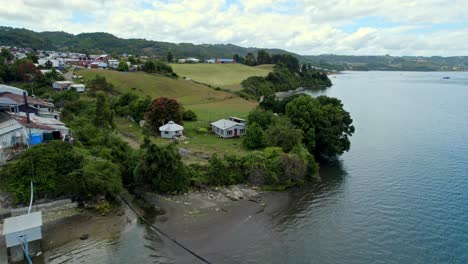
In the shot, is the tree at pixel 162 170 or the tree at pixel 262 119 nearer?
the tree at pixel 162 170

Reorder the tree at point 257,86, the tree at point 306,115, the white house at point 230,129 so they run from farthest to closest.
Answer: the tree at point 257,86, the white house at point 230,129, the tree at point 306,115

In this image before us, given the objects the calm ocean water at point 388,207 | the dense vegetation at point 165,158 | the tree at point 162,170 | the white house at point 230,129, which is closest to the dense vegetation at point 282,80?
the white house at point 230,129

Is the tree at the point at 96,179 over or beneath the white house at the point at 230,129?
beneath

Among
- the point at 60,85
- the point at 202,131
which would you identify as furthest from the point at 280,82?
the point at 202,131

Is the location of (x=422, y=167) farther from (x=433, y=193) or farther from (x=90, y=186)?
(x=90, y=186)

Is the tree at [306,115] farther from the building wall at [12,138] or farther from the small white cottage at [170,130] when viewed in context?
the building wall at [12,138]

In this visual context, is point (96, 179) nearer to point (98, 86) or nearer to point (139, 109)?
point (139, 109)

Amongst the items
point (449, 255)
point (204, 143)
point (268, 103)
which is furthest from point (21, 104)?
point (449, 255)
